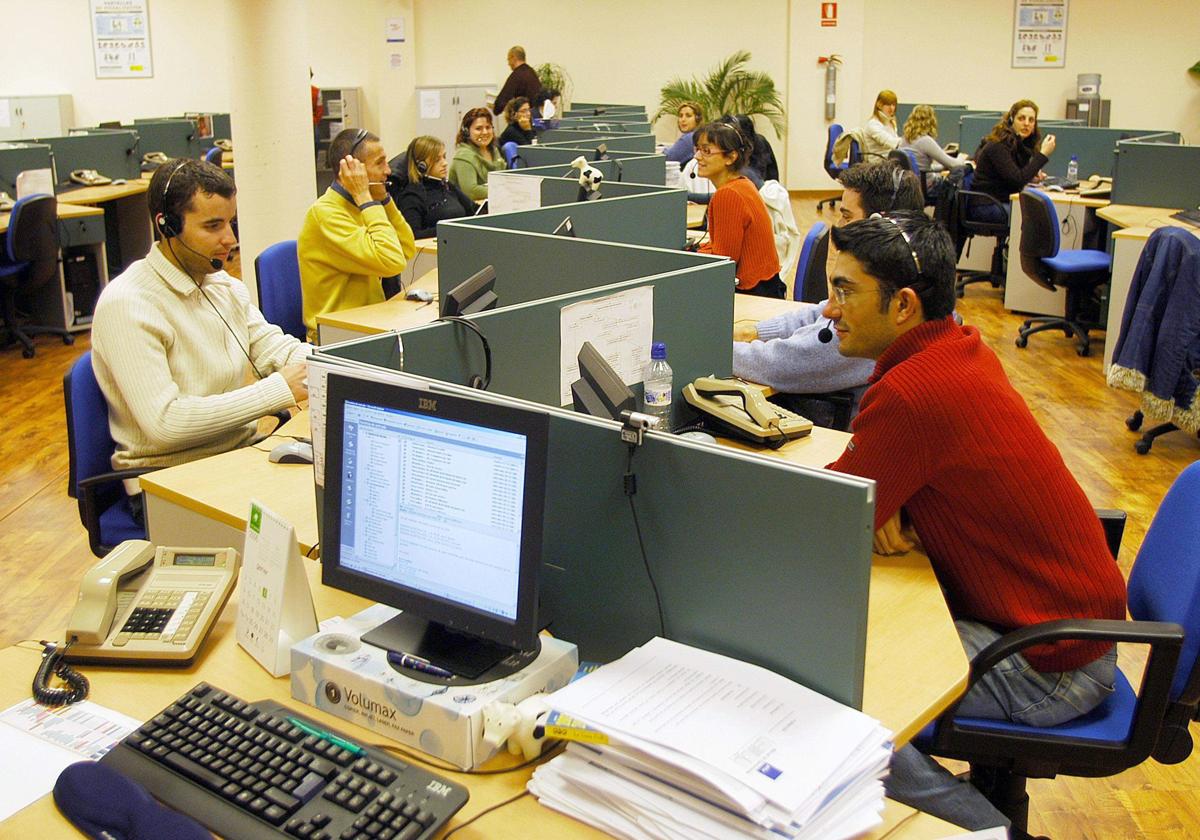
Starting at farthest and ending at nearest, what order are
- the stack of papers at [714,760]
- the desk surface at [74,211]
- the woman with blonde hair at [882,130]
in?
the woman with blonde hair at [882,130] < the desk surface at [74,211] < the stack of papers at [714,760]

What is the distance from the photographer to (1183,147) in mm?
6617

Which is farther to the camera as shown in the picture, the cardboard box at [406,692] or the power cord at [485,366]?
the power cord at [485,366]

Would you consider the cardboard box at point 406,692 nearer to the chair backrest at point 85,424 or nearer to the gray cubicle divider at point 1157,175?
the chair backrest at point 85,424

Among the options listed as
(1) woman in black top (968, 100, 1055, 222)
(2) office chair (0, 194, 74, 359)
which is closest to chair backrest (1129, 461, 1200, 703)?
(2) office chair (0, 194, 74, 359)

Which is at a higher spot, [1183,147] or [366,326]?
[1183,147]

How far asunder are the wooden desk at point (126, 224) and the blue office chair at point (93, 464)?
5406mm

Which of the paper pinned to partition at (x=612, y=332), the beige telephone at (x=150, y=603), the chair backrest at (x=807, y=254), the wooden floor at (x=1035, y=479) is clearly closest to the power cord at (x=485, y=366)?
the paper pinned to partition at (x=612, y=332)

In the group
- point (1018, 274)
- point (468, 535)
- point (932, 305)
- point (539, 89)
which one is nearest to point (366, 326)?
point (932, 305)

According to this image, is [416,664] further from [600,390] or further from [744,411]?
[744,411]

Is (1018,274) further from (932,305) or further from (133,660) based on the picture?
(133,660)

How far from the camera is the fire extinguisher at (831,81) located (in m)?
12.4

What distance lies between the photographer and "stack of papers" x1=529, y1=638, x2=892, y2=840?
1.24 metres

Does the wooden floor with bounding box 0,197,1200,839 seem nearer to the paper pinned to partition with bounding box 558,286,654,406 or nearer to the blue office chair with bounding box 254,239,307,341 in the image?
the blue office chair with bounding box 254,239,307,341

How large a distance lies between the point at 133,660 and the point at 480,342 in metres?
0.91
